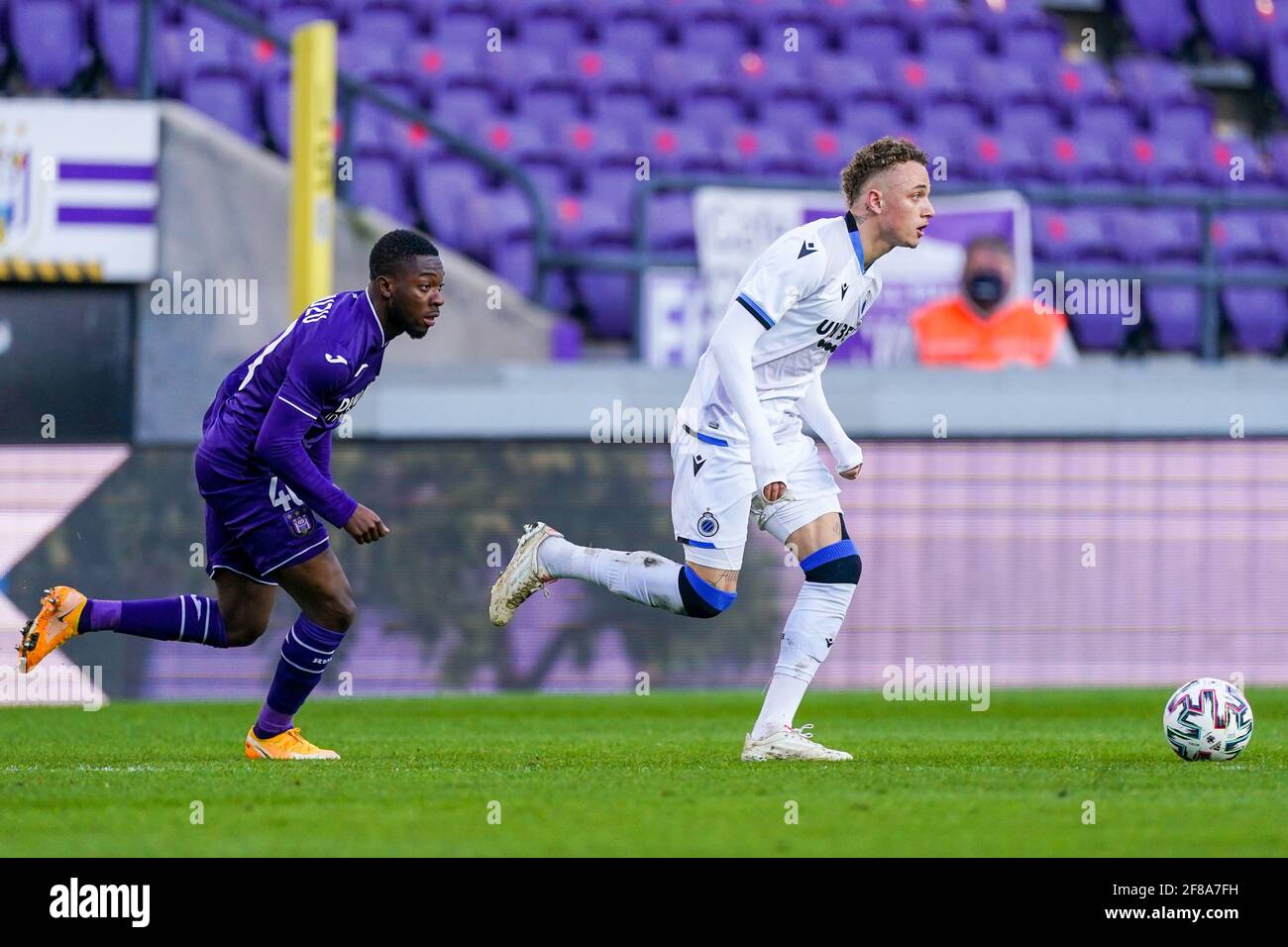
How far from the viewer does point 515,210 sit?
45.4 ft

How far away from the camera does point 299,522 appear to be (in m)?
7.13

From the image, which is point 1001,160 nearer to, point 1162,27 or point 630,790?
point 1162,27

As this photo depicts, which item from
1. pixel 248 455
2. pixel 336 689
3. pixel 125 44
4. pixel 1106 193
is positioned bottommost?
pixel 336 689

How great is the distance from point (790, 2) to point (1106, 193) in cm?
466

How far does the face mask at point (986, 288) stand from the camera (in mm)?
12695

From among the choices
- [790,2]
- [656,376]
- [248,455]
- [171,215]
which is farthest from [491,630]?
[790,2]

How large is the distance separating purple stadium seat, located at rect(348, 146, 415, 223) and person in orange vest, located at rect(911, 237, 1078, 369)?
3.55 metres

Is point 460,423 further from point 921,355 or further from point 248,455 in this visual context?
point 248,455

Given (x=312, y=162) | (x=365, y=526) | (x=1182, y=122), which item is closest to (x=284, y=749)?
(x=365, y=526)

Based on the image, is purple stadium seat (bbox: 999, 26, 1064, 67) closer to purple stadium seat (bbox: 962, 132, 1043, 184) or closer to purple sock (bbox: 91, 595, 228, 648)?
purple stadium seat (bbox: 962, 132, 1043, 184)

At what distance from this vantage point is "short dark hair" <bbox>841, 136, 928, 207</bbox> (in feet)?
22.7

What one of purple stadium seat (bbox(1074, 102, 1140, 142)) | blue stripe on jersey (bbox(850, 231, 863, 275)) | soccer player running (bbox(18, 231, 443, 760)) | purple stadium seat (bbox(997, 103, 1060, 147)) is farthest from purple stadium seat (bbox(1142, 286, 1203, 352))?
soccer player running (bbox(18, 231, 443, 760))

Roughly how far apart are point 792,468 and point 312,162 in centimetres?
480

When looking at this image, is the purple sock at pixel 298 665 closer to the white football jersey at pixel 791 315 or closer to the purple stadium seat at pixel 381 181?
the white football jersey at pixel 791 315
